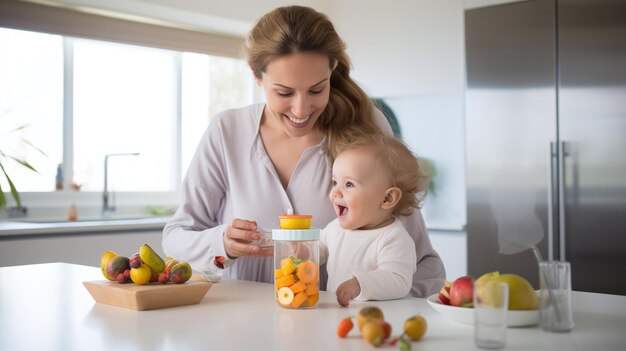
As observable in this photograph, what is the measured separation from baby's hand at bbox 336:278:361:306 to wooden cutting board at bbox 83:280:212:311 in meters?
0.30

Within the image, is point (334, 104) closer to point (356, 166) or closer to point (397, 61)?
point (356, 166)

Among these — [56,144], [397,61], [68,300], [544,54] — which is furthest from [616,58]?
[56,144]

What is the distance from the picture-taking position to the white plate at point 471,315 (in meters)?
1.23

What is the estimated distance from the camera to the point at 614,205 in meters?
3.34

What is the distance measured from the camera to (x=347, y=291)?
4.95 feet

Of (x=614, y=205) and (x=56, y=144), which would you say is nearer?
(x=614, y=205)

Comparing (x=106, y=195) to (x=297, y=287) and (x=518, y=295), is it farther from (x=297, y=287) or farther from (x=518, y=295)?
(x=518, y=295)

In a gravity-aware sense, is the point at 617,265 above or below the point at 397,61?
below

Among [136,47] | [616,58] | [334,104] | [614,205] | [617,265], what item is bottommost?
[617,265]

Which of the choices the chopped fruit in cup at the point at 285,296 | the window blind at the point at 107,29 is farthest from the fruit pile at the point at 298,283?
the window blind at the point at 107,29

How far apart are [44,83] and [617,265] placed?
10.9 feet

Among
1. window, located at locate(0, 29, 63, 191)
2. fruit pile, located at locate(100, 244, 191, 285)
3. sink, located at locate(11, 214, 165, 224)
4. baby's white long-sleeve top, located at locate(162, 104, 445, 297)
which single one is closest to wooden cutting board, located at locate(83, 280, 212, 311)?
fruit pile, located at locate(100, 244, 191, 285)

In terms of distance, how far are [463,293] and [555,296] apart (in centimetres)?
17

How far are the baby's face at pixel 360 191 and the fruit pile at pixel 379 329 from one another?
586mm
